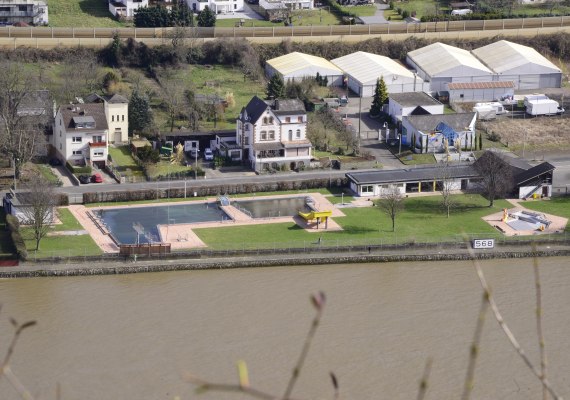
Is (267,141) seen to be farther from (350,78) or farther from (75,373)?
(75,373)

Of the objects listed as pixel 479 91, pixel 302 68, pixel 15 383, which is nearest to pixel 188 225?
pixel 302 68

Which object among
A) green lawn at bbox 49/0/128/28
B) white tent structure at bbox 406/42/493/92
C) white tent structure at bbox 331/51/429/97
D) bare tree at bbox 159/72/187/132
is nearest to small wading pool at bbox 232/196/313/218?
bare tree at bbox 159/72/187/132

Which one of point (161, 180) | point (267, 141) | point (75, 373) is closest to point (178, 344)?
point (75, 373)

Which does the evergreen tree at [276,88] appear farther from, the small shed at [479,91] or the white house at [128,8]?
the white house at [128,8]

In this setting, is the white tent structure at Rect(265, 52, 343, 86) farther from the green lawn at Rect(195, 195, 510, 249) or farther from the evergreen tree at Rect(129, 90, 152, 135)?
the green lawn at Rect(195, 195, 510, 249)

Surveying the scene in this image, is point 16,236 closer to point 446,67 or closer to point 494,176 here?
point 494,176
